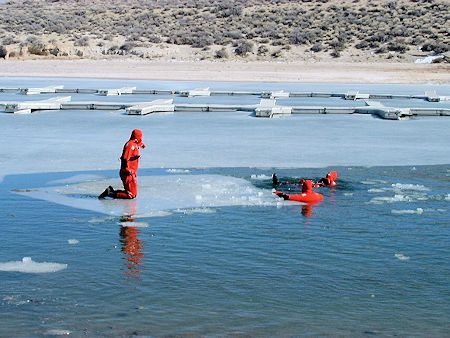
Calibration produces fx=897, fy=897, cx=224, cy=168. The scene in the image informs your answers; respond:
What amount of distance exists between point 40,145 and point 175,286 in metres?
8.52

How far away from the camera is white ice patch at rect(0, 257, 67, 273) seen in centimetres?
736

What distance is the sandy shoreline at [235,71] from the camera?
36.0 m

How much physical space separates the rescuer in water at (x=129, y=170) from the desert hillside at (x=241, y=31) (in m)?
37.1

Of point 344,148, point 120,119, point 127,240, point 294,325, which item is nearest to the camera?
point 294,325

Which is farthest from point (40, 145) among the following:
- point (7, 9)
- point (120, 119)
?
point (7, 9)

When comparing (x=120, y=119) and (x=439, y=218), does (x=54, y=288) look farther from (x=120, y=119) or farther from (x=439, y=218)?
(x=120, y=119)

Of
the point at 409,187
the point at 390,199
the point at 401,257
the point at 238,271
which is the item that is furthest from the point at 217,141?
the point at 238,271

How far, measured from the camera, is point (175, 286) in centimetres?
698

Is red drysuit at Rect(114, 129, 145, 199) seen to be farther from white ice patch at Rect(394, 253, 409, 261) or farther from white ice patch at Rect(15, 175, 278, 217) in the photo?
white ice patch at Rect(394, 253, 409, 261)

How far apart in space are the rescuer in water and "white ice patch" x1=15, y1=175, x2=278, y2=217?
10cm

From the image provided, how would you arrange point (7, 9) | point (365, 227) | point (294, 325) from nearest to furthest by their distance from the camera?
point (294, 325), point (365, 227), point (7, 9)

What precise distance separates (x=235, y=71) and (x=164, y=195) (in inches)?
1147

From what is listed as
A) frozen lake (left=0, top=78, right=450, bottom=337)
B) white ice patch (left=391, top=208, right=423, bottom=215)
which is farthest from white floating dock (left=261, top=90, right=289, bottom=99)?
white ice patch (left=391, top=208, right=423, bottom=215)

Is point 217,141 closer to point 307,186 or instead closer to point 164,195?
point 164,195
